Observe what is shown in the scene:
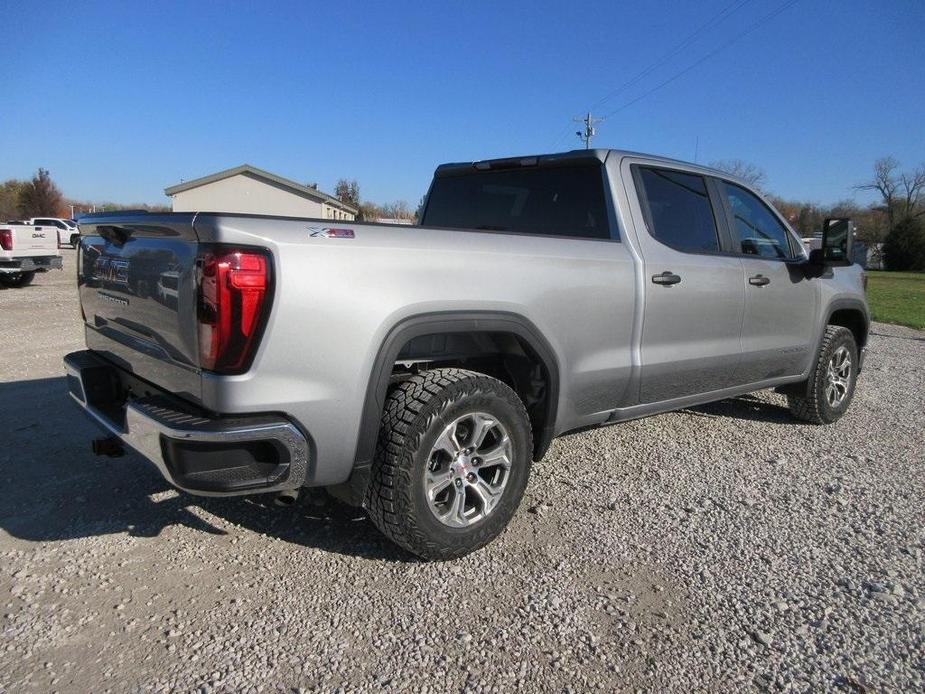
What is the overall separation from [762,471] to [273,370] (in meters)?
3.25

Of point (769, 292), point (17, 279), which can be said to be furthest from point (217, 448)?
point (17, 279)

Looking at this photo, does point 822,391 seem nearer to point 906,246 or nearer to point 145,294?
point 145,294

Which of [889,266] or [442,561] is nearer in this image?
[442,561]

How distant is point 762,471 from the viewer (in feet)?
13.6

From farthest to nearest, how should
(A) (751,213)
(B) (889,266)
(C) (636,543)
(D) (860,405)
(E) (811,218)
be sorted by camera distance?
(E) (811,218) < (B) (889,266) < (D) (860,405) < (A) (751,213) < (C) (636,543)

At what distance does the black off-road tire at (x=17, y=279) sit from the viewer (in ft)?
50.0

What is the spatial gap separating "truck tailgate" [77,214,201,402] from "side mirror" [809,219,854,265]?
4212 mm

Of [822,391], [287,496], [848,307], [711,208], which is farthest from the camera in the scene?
[848,307]

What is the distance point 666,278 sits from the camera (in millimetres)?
3641

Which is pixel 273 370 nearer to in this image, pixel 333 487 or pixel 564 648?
pixel 333 487

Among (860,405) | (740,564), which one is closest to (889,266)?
(860,405)

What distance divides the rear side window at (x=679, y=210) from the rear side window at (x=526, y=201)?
32 cm

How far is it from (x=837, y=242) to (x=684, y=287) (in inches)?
63.1

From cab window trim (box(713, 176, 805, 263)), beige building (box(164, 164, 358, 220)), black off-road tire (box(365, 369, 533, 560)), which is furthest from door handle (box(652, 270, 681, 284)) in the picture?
beige building (box(164, 164, 358, 220))
